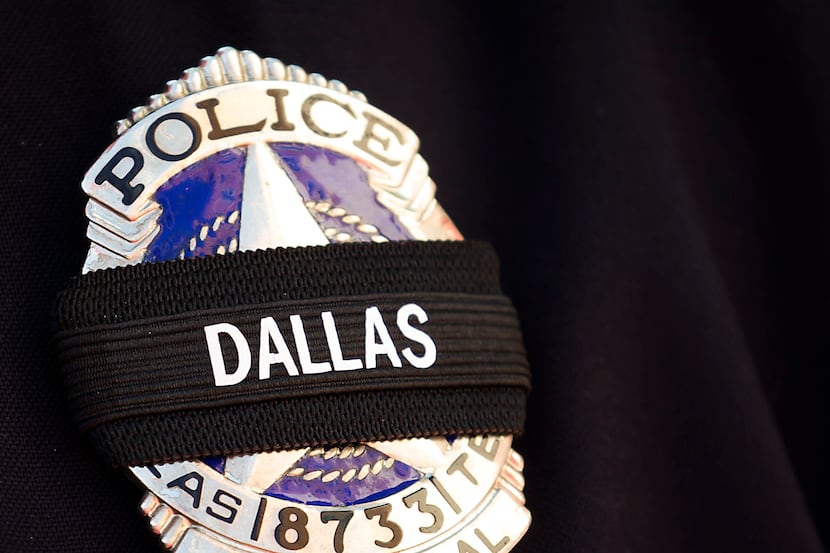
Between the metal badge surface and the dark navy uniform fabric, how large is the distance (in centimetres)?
6

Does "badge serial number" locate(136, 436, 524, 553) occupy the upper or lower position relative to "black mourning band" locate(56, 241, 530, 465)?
lower

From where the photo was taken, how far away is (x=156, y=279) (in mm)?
640

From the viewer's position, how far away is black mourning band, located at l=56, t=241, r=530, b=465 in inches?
24.6

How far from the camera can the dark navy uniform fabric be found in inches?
26.9

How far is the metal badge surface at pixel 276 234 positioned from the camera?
0.64 meters

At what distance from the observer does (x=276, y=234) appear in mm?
664

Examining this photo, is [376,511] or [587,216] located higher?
[587,216]

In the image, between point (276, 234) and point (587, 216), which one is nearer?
point (276, 234)

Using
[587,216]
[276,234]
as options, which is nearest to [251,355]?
[276,234]

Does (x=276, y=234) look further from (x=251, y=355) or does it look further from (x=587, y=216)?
(x=587, y=216)

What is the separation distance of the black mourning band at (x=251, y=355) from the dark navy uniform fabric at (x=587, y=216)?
0.17 feet

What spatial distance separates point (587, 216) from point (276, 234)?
0.30 meters

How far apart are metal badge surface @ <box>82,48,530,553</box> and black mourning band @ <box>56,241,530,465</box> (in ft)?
0.06

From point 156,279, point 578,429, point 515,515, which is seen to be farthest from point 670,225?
point 156,279
